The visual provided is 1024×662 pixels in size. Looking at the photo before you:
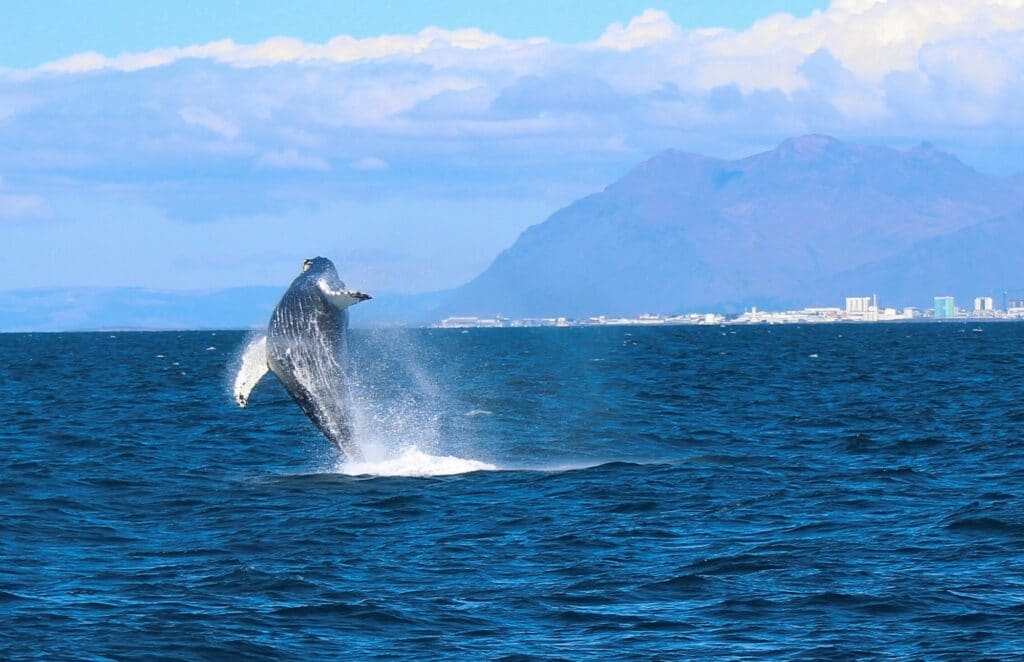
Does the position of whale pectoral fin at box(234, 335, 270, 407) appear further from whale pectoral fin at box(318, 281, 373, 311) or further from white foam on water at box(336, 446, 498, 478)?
white foam on water at box(336, 446, 498, 478)

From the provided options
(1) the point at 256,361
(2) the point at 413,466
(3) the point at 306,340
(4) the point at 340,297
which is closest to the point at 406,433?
(2) the point at 413,466

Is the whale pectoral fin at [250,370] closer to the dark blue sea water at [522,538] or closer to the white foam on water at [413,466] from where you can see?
the dark blue sea water at [522,538]

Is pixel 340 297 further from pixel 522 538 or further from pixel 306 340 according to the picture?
pixel 522 538

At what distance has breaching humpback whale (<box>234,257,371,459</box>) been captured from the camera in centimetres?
1864

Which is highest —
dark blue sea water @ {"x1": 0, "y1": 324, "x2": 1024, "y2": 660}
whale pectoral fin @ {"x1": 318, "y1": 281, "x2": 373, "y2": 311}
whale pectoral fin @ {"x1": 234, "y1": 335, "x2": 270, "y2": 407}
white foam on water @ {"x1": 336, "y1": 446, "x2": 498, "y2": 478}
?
whale pectoral fin @ {"x1": 318, "y1": 281, "x2": 373, "y2": 311}

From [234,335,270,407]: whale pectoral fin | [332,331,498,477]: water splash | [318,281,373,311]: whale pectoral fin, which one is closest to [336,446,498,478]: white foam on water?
[332,331,498,477]: water splash

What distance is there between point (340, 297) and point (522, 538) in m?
3.73

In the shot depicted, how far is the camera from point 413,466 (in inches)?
950

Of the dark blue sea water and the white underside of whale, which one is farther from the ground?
the white underside of whale

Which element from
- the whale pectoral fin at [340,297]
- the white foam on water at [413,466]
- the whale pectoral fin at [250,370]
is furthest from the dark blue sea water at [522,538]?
the whale pectoral fin at [340,297]

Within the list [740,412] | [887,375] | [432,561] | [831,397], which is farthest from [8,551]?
[887,375]

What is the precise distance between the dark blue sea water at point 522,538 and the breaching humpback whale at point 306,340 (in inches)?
67.6

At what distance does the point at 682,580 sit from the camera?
14.9 meters

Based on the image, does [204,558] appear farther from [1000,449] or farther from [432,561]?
[1000,449]
